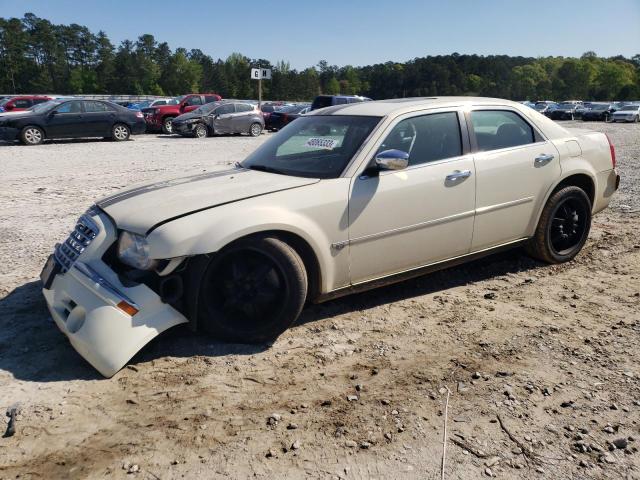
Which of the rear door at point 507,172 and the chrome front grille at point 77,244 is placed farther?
the rear door at point 507,172

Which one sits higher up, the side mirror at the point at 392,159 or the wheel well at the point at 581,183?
the side mirror at the point at 392,159

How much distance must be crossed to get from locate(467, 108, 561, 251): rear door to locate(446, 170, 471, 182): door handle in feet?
0.41

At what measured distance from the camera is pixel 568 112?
44.8m

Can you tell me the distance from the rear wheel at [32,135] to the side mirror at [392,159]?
54.8 feet

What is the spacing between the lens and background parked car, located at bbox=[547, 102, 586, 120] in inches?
1767

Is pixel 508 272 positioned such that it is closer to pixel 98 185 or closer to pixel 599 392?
pixel 599 392

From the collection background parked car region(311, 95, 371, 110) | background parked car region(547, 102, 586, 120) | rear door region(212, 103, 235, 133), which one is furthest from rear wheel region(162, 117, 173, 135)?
background parked car region(547, 102, 586, 120)

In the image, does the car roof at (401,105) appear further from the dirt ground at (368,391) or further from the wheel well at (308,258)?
the dirt ground at (368,391)

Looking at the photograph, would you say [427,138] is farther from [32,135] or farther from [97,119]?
[97,119]

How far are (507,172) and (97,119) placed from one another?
17.3 metres

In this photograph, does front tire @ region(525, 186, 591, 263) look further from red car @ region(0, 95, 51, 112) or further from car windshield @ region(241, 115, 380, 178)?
red car @ region(0, 95, 51, 112)

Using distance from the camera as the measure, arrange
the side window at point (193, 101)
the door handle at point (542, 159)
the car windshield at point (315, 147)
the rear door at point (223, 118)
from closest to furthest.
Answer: the car windshield at point (315, 147)
the door handle at point (542, 159)
the rear door at point (223, 118)
the side window at point (193, 101)

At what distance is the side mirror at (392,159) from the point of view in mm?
3766

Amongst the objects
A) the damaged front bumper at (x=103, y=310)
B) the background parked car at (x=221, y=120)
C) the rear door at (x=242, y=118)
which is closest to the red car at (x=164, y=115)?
the background parked car at (x=221, y=120)
